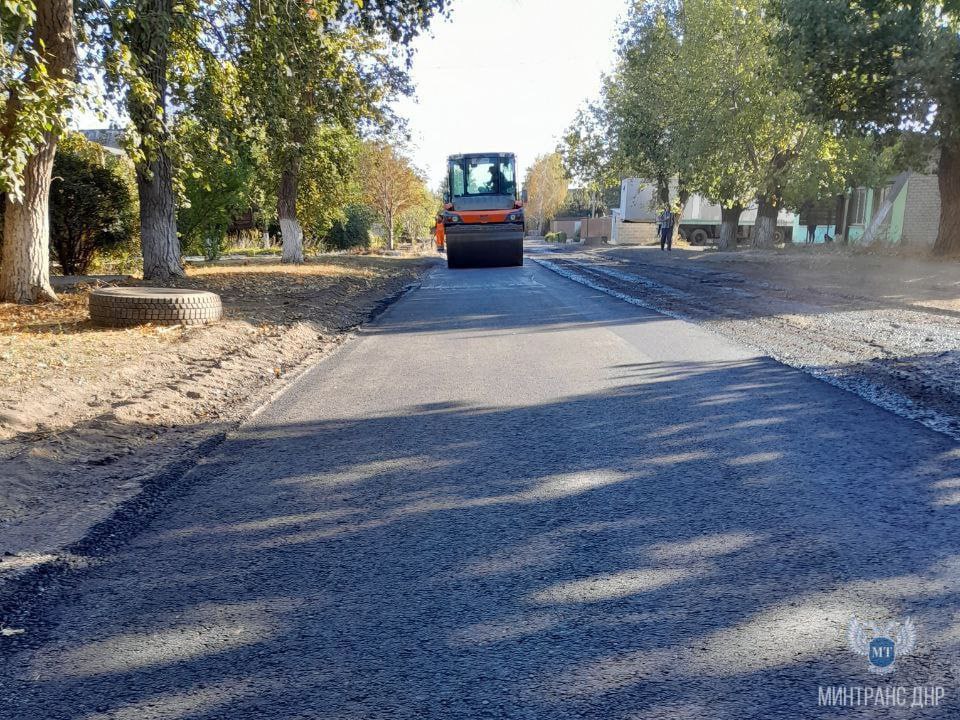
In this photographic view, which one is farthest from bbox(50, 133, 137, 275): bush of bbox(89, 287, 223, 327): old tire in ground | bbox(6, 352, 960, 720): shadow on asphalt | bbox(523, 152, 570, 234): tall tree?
bbox(523, 152, 570, 234): tall tree

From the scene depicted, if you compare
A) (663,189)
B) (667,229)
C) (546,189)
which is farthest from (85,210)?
(546,189)

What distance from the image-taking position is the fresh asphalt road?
8.32 ft

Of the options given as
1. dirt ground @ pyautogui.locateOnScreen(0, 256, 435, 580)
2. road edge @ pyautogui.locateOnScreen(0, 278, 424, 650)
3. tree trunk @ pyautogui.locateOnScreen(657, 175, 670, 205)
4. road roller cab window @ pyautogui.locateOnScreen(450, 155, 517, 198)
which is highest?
tree trunk @ pyautogui.locateOnScreen(657, 175, 670, 205)

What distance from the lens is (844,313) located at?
12047 millimetres

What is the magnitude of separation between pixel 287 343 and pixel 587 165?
45.2m

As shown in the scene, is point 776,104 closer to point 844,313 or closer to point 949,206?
point 949,206

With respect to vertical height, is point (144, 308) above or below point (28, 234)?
below

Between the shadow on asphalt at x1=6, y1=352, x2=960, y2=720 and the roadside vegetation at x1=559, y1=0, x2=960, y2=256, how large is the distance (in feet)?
60.2

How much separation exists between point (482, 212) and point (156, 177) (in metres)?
11.4

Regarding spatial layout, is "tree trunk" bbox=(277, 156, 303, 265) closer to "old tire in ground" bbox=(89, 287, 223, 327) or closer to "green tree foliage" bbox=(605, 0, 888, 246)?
"old tire in ground" bbox=(89, 287, 223, 327)

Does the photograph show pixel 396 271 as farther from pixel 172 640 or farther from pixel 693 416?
pixel 172 640

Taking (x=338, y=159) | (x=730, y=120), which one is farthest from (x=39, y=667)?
(x=730, y=120)

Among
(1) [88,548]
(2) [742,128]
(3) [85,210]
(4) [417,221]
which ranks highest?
(2) [742,128]

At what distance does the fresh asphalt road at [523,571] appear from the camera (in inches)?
99.9
